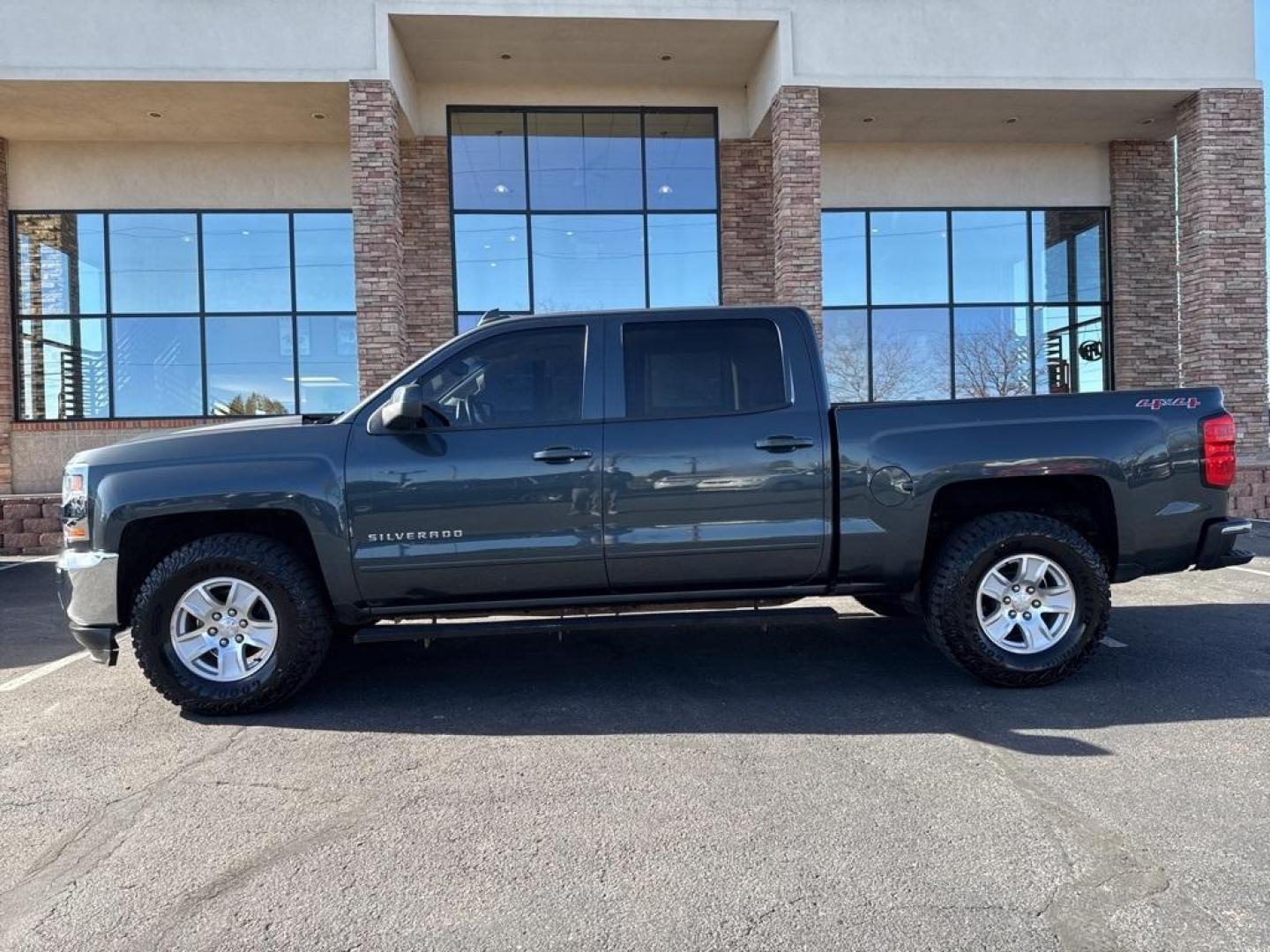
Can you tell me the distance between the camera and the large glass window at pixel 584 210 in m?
14.1

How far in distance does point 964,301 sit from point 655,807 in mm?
14124

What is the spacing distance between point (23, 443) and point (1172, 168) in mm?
19884

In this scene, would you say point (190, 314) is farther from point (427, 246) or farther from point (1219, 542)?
point (1219, 542)

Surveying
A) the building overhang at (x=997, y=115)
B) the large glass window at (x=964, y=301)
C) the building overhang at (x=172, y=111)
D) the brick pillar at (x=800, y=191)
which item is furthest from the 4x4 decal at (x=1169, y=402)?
the building overhang at (x=172, y=111)

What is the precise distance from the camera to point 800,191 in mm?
12273

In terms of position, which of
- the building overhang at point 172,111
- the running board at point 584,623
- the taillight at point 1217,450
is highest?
the building overhang at point 172,111

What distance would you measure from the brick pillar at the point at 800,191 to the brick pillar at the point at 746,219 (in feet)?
6.01

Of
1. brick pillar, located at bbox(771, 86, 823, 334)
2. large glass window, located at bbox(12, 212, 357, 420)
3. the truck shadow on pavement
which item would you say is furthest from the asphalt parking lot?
large glass window, located at bbox(12, 212, 357, 420)

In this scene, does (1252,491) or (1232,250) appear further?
(1232,250)

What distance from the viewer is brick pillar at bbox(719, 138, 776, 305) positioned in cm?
1418

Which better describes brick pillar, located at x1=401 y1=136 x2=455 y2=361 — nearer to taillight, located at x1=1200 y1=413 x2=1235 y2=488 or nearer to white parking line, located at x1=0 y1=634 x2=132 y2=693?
white parking line, located at x1=0 y1=634 x2=132 y2=693

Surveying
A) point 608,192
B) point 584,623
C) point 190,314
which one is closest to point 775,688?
point 584,623

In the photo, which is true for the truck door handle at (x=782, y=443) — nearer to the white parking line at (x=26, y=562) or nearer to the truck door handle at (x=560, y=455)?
the truck door handle at (x=560, y=455)

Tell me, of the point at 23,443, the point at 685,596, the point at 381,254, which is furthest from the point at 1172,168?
the point at 23,443
